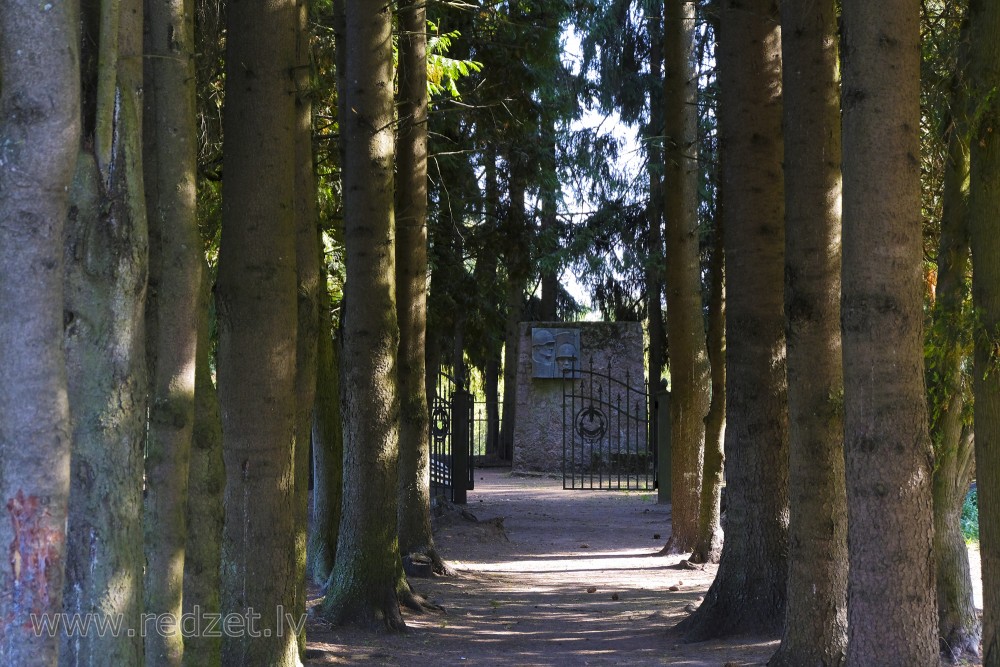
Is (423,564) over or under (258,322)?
under

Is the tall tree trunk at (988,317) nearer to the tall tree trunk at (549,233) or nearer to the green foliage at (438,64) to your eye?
the green foliage at (438,64)

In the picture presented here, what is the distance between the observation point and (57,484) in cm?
304

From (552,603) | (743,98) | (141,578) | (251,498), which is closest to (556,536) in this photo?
(552,603)

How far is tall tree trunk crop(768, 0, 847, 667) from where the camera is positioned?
20.0ft

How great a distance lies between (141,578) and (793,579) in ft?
13.4

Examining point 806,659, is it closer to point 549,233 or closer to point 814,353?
point 814,353

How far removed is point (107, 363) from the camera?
3.51 m

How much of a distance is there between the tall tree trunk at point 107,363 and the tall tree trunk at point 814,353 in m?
3.95

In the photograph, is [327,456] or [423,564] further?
[423,564]

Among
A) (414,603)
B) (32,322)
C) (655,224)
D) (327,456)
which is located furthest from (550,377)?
(32,322)

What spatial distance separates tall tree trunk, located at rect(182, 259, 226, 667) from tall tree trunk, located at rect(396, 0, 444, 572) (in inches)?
246

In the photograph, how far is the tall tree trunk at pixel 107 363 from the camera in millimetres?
3471

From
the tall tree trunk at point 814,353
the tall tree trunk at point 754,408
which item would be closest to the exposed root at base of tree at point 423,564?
the tall tree trunk at point 754,408

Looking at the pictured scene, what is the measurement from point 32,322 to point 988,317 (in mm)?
4534
